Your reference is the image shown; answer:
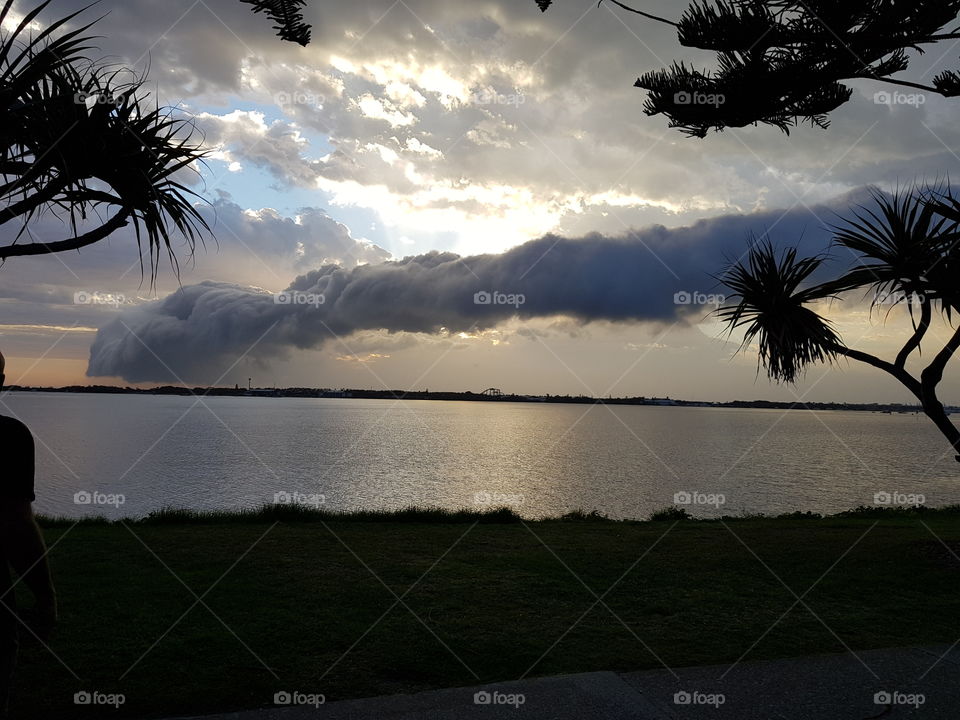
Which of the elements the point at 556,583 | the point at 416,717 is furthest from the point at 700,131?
the point at 416,717

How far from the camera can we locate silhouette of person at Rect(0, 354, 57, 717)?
318 centimetres

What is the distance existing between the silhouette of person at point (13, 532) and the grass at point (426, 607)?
0.57m

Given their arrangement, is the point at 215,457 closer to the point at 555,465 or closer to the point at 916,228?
the point at 555,465

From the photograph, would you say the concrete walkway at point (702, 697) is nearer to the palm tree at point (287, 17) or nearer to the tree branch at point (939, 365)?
the palm tree at point (287, 17)

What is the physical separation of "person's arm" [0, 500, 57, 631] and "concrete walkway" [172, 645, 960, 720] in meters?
1.19

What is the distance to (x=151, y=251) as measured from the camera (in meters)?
5.67

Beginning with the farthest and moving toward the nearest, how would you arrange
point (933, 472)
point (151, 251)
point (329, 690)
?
point (933, 472)
point (151, 251)
point (329, 690)

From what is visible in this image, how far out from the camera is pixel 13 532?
323cm

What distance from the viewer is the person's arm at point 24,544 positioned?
3.21 metres

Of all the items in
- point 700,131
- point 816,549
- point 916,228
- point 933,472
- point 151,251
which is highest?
point 700,131

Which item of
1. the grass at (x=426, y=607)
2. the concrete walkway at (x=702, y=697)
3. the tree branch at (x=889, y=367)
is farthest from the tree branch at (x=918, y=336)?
the concrete walkway at (x=702, y=697)

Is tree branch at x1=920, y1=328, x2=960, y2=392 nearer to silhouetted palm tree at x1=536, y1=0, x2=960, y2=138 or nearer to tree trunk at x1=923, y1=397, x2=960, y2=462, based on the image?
tree trunk at x1=923, y1=397, x2=960, y2=462

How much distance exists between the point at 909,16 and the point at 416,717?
7707mm

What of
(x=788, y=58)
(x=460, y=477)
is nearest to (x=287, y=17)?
(x=788, y=58)
